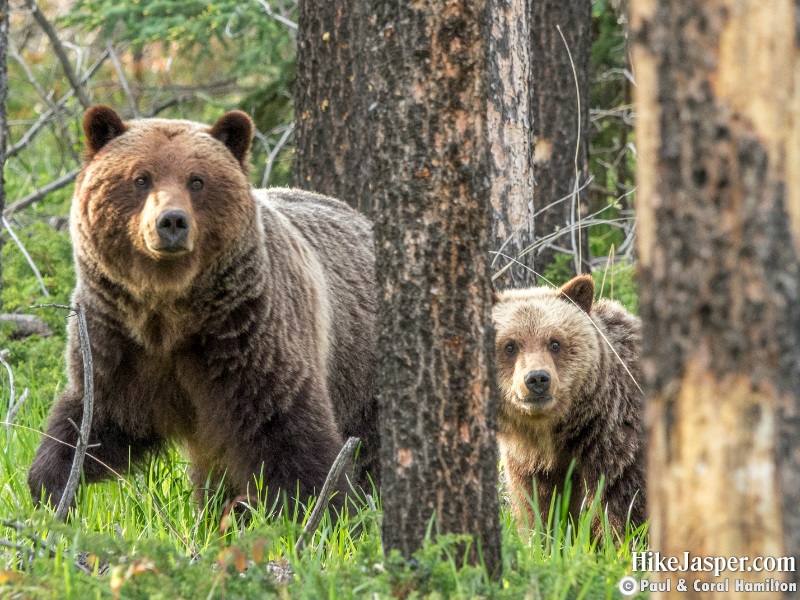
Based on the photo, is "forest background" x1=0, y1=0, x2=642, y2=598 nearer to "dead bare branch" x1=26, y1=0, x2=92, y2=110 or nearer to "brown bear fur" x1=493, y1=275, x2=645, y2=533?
"dead bare branch" x1=26, y1=0, x2=92, y2=110

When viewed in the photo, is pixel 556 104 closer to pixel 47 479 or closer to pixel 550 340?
pixel 550 340

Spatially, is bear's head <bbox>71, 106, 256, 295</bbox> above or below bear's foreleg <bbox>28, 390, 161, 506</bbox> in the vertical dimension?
above

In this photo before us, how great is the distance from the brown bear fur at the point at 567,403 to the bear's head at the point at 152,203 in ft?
5.02

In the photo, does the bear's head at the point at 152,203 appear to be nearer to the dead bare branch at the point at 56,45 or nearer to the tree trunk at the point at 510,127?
the tree trunk at the point at 510,127

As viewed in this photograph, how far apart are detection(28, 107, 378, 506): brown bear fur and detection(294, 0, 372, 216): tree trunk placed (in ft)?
6.60

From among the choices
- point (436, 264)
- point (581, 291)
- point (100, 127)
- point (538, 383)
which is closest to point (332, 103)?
point (100, 127)

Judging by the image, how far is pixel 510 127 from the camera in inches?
218

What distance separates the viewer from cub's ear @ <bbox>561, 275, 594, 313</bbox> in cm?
527

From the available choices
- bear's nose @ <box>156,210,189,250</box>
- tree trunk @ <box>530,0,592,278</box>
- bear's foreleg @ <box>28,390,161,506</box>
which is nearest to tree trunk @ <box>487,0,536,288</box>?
bear's nose @ <box>156,210,189,250</box>

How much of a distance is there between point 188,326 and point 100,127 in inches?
41.5

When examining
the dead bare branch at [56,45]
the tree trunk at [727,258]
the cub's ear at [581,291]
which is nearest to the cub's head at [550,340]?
the cub's ear at [581,291]

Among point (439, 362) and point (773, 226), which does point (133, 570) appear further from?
point (773, 226)

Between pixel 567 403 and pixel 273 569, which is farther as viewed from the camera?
pixel 567 403

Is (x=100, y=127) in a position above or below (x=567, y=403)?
above
